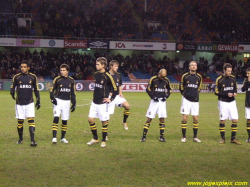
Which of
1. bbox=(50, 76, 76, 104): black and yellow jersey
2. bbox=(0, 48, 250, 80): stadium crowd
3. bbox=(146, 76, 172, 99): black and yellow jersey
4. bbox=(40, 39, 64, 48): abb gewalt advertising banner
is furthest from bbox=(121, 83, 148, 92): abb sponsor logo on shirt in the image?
bbox=(50, 76, 76, 104): black and yellow jersey

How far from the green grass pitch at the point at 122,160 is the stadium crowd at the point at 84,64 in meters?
24.8

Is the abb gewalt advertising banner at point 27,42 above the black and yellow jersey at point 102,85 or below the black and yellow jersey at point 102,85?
above

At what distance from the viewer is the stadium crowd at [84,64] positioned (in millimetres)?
36578

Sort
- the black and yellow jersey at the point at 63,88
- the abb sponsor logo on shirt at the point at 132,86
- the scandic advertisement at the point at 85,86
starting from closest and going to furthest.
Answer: the black and yellow jersey at the point at 63,88
the scandic advertisement at the point at 85,86
the abb sponsor logo on shirt at the point at 132,86

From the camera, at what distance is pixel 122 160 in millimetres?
8266

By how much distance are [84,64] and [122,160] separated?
104 feet

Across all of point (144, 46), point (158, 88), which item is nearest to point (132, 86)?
point (144, 46)

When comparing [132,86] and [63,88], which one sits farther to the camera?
[132,86]

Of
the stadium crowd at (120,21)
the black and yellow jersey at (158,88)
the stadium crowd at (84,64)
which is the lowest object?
the black and yellow jersey at (158,88)

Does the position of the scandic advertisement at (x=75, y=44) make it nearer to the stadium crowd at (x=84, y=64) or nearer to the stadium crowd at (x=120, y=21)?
the stadium crowd at (x=84, y=64)

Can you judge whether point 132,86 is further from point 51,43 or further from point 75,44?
point 51,43

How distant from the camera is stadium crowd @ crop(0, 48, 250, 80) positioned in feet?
120

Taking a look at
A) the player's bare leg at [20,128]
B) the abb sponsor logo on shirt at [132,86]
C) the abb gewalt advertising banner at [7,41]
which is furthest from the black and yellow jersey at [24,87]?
the abb gewalt advertising banner at [7,41]

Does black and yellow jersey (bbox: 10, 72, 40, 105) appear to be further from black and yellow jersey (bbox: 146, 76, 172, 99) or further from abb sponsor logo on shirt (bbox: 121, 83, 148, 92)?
abb sponsor logo on shirt (bbox: 121, 83, 148, 92)
